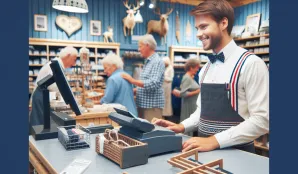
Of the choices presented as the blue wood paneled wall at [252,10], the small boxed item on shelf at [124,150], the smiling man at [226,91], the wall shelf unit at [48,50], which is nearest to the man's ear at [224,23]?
the smiling man at [226,91]

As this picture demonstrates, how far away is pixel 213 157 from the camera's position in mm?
1582

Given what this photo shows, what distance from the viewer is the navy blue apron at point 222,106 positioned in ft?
6.03

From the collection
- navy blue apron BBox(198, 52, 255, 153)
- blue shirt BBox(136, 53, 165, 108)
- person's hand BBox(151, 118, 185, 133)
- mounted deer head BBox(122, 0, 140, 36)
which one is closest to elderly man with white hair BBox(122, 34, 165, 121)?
blue shirt BBox(136, 53, 165, 108)

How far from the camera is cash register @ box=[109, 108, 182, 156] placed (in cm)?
152

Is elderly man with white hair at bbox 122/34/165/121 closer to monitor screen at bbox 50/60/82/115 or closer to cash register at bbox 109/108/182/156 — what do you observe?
monitor screen at bbox 50/60/82/115

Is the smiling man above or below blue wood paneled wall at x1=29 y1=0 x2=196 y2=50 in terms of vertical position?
below

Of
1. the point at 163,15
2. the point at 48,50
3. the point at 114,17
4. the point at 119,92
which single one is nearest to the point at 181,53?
the point at 163,15

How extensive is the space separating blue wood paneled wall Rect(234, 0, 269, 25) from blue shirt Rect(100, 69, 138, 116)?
257 inches

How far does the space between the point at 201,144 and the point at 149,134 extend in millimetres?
330

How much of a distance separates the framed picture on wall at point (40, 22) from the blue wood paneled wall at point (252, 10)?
258 inches

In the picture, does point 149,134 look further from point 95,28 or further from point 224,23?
point 95,28

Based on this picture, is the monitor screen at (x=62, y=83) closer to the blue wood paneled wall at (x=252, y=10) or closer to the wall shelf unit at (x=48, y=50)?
the wall shelf unit at (x=48, y=50)

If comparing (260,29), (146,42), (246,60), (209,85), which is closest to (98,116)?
(146,42)

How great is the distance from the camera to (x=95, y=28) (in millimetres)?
8844
